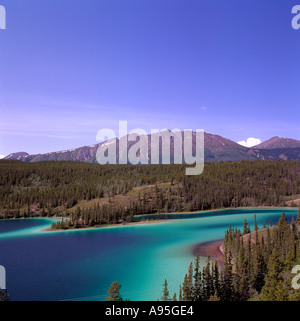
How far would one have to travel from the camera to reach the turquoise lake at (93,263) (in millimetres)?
34000

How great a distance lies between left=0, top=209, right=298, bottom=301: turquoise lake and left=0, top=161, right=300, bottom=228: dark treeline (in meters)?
29.4

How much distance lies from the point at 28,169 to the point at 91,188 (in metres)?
66.2

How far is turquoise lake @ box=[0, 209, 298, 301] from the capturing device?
34.0m

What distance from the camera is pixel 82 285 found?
3603 cm

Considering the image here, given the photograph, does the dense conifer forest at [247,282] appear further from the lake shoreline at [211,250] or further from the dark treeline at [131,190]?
the dark treeline at [131,190]

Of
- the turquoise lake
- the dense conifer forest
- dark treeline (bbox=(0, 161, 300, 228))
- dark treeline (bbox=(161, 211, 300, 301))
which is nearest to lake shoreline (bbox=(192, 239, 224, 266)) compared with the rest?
the turquoise lake

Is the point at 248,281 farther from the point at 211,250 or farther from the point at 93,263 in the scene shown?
the point at 93,263

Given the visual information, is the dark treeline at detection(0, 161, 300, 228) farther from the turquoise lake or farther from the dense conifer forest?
the dense conifer forest

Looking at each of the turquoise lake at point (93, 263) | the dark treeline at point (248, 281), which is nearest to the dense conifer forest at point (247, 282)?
the dark treeline at point (248, 281)

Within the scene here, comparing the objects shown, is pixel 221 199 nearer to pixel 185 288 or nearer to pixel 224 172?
pixel 224 172

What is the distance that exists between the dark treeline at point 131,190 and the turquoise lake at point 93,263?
29434mm

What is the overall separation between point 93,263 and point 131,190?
10423 centimetres
